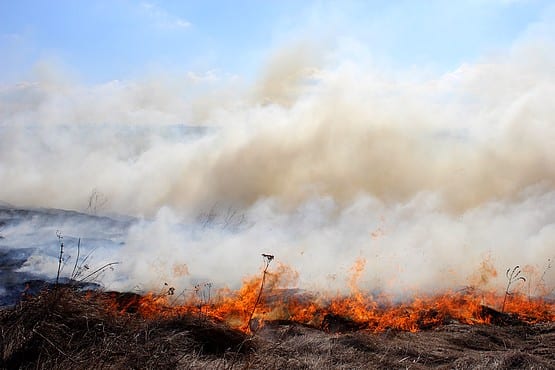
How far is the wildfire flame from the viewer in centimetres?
1374

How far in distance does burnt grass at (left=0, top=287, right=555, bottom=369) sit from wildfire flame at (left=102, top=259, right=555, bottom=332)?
1.43 metres

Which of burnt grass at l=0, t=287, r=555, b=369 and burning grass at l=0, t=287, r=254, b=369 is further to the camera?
burnt grass at l=0, t=287, r=555, b=369

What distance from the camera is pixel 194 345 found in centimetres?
826

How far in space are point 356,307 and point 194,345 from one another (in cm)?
808

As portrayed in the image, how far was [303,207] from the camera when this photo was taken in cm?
3325

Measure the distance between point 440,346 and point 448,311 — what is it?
176 inches

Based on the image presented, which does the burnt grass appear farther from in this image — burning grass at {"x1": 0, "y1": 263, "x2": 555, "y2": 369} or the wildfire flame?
the wildfire flame

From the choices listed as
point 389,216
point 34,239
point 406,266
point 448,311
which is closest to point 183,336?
point 448,311

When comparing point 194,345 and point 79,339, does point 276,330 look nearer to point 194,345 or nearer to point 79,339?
point 194,345

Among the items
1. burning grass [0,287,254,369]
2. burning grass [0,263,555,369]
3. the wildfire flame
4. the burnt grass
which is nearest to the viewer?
burning grass [0,287,254,369]

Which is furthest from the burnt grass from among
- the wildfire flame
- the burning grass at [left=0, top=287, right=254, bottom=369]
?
the wildfire flame

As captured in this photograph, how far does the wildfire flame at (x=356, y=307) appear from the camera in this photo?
13.7 m

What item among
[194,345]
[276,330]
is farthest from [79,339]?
[276,330]

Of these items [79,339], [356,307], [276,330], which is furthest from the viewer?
[356,307]
